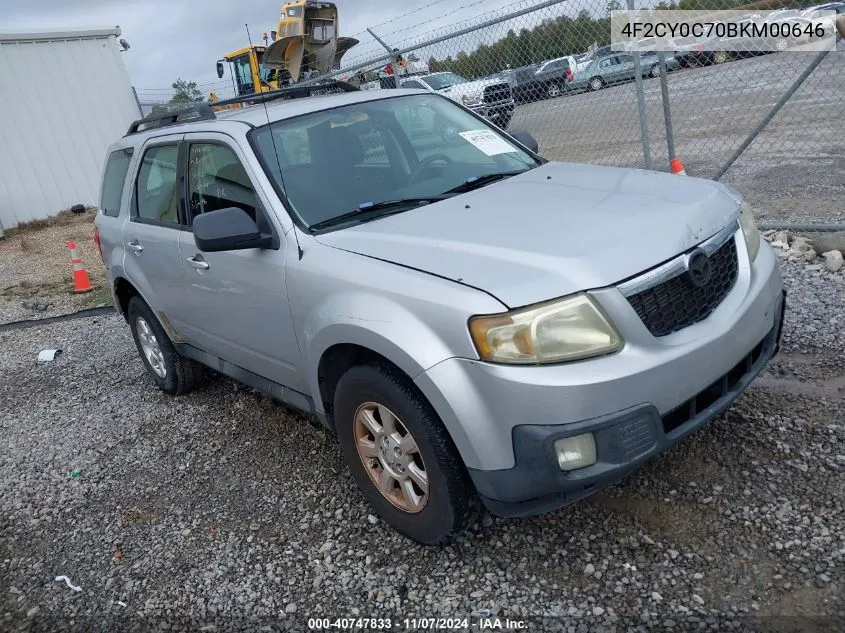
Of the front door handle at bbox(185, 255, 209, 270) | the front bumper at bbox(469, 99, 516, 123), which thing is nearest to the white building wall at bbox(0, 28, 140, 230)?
the front bumper at bbox(469, 99, 516, 123)

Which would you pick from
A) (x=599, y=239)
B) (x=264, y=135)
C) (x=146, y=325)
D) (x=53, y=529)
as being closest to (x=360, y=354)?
(x=599, y=239)

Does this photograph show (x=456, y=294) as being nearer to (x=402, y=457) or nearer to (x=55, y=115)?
(x=402, y=457)

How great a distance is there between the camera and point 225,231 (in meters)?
3.12

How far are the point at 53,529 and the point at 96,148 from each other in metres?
14.4

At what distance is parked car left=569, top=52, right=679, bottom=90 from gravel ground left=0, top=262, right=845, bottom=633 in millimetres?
2881

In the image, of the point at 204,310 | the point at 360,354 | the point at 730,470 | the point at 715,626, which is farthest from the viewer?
the point at 204,310

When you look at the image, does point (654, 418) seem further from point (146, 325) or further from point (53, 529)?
point (146, 325)

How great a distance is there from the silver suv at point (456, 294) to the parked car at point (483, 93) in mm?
3613

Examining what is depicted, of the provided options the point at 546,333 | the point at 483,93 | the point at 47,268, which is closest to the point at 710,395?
the point at 546,333

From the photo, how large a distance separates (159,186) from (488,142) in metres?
2.06

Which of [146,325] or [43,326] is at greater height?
[146,325]

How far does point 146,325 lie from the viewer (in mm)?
5016

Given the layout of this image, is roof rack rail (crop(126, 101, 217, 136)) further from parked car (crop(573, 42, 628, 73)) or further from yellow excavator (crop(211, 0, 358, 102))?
yellow excavator (crop(211, 0, 358, 102))

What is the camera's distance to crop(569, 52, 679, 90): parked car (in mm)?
6309
